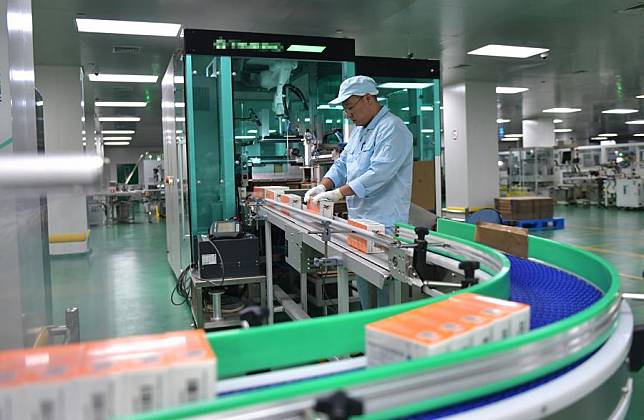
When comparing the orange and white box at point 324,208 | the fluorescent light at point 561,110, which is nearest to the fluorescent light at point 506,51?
the orange and white box at point 324,208

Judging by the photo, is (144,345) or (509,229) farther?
(509,229)

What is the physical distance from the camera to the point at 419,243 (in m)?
1.87

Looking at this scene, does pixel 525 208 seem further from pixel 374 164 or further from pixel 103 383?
pixel 103 383

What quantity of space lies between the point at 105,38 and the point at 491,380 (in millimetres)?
6950

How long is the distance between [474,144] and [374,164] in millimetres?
7757

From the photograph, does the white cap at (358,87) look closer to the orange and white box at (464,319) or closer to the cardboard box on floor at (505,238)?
the cardboard box on floor at (505,238)

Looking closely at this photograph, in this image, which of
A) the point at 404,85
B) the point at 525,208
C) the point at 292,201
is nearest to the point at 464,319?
the point at 292,201

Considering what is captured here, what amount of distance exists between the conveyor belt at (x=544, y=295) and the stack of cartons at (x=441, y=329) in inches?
4.3

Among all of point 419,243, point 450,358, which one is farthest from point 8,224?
point 450,358

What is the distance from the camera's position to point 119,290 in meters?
5.78

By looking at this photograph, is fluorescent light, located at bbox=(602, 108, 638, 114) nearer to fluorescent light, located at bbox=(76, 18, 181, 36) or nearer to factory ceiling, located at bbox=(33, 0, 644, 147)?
factory ceiling, located at bbox=(33, 0, 644, 147)

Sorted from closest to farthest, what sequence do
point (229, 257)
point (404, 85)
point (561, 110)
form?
point (229, 257) → point (404, 85) → point (561, 110)

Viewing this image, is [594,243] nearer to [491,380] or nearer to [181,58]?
[181,58]

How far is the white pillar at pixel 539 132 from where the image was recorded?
17438 millimetres
